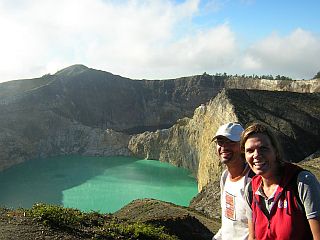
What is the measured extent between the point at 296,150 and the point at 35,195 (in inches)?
1004

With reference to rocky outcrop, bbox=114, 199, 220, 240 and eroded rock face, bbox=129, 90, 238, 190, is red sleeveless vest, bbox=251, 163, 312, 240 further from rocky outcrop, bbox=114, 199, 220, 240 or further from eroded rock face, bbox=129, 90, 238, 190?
eroded rock face, bbox=129, 90, 238, 190

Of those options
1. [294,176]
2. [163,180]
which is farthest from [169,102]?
[294,176]

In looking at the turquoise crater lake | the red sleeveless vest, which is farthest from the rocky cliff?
the red sleeveless vest

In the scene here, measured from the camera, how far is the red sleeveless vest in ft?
10.9

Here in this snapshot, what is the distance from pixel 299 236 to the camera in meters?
3.34

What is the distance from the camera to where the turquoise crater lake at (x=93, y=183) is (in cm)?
4006

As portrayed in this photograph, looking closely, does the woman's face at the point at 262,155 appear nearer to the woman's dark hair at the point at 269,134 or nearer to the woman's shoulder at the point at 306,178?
the woman's dark hair at the point at 269,134

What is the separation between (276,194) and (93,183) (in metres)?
47.8

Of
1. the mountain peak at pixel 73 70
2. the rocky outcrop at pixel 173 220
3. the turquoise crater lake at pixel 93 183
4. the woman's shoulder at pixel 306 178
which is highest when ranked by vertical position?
the mountain peak at pixel 73 70

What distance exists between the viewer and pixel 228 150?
4.75 metres

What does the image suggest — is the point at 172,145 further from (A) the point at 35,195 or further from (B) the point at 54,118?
(A) the point at 35,195

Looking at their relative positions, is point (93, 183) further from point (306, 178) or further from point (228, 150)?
point (306, 178)

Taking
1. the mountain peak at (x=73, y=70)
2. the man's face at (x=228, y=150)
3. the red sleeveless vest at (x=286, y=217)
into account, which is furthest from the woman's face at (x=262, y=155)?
the mountain peak at (x=73, y=70)

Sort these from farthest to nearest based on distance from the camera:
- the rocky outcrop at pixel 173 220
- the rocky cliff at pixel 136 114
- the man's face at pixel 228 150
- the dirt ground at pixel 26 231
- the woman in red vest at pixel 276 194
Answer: the rocky cliff at pixel 136 114 < the rocky outcrop at pixel 173 220 < the dirt ground at pixel 26 231 < the man's face at pixel 228 150 < the woman in red vest at pixel 276 194
